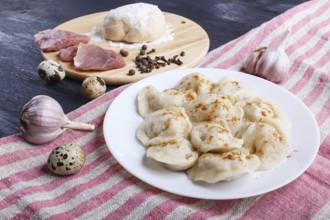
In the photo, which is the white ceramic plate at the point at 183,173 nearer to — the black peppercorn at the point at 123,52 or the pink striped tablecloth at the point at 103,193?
the pink striped tablecloth at the point at 103,193

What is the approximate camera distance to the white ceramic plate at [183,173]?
1.14 meters

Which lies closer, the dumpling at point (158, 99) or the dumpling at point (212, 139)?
the dumpling at point (212, 139)

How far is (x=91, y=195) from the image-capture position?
118cm

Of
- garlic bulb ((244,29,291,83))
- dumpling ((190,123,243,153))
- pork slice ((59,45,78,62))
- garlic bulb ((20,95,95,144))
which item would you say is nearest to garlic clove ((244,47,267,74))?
garlic bulb ((244,29,291,83))

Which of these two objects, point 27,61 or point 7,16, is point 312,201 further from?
point 7,16

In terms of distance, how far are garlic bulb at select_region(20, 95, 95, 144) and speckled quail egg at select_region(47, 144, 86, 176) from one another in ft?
0.40

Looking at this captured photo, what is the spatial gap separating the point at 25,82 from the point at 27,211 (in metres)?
0.75

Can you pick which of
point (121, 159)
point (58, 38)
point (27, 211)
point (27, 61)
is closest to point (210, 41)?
point (58, 38)

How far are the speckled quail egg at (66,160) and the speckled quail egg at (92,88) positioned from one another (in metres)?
0.40

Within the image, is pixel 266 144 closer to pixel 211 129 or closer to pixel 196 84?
pixel 211 129

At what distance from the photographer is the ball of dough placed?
2.00 metres

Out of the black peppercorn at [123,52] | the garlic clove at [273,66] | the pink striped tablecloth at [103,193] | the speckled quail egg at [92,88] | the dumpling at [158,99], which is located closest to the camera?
the pink striped tablecloth at [103,193]

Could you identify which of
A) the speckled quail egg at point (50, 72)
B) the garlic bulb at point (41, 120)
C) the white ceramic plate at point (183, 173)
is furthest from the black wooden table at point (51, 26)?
the white ceramic plate at point (183, 173)

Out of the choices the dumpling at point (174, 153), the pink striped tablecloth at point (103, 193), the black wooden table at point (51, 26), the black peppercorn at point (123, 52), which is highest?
the dumpling at point (174, 153)
